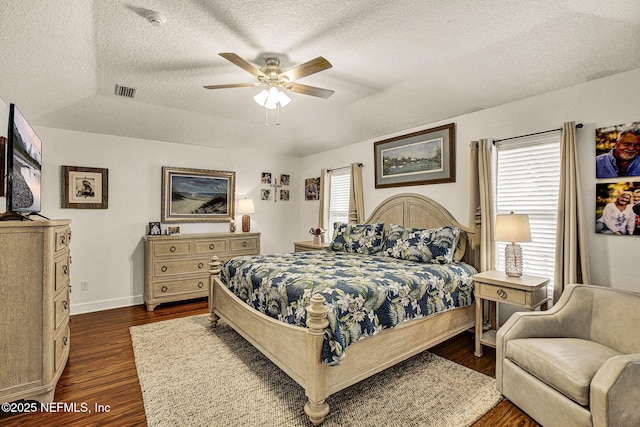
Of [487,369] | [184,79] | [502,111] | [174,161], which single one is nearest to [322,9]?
[184,79]

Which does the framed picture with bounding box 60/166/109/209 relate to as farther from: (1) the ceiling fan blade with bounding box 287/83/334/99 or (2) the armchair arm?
(2) the armchair arm

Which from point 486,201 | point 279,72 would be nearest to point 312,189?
point 486,201

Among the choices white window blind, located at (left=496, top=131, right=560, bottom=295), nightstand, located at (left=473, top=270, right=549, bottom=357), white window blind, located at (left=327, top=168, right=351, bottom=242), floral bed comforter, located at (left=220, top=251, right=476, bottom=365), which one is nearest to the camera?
floral bed comforter, located at (left=220, top=251, right=476, bottom=365)

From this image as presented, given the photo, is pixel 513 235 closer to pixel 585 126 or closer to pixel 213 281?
pixel 585 126

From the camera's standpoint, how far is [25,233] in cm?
202

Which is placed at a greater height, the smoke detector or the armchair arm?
the smoke detector

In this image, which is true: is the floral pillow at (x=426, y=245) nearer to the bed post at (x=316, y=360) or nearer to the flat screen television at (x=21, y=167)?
the bed post at (x=316, y=360)

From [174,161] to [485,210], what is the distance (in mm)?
4386

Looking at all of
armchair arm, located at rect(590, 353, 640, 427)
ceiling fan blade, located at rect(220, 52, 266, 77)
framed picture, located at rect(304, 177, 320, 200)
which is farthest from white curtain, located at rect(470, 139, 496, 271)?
framed picture, located at rect(304, 177, 320, 200)

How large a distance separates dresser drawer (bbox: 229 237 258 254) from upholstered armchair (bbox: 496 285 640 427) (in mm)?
3765

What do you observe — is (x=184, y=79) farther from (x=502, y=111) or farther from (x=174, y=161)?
(x=502, y=111)

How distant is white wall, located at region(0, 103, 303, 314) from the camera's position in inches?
159

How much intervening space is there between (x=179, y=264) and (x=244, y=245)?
39.5 inches

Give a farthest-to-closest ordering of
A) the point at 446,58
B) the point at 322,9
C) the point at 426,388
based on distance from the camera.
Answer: the point at 446,58, the point at 426,388, the point at 322,9
